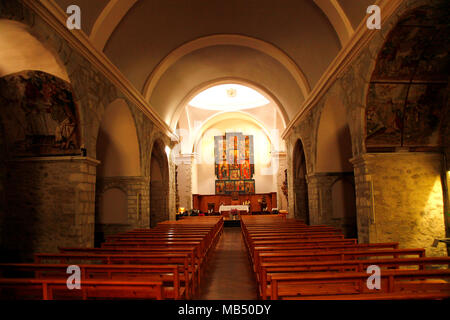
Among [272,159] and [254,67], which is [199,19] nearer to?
[254,67]

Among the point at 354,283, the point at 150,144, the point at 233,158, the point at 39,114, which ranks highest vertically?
the point at 233,158

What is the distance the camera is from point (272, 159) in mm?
23516

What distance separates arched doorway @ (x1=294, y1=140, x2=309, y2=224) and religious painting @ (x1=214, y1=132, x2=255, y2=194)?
1062 centimetres

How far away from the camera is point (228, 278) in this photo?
251 inches

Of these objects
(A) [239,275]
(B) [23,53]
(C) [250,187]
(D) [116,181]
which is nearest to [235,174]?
(C) [250,187]

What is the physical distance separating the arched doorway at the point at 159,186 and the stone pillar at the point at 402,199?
10106mm

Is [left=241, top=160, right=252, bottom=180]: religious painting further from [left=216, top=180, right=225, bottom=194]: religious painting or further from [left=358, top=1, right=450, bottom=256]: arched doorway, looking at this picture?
[left=358, top=1, right=450, bottom=256]: arched doorway

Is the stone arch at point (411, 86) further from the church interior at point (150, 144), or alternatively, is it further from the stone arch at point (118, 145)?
the stone arch at point (118, 145)

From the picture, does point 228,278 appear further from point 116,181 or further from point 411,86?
point 116,181

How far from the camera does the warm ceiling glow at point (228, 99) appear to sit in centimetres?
2209

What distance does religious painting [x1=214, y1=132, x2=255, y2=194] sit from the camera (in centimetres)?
2512

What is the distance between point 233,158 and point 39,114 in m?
19.0
